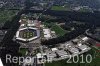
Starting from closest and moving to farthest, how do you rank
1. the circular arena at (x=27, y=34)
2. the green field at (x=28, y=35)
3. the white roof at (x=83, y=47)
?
the white roof at (x=83, y=47) → the circular arena at (x=27, y=34) → the green field at (x=28, y=35)

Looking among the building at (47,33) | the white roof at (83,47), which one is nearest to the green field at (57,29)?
the building at (47,33)

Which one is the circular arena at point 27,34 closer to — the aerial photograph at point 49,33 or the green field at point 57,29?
the aerial photograph at point 49,33

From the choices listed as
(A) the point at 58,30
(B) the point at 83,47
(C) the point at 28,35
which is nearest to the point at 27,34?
(C) the point at 28,35

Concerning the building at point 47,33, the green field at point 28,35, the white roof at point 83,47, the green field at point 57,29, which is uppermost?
the green field at point 28,35

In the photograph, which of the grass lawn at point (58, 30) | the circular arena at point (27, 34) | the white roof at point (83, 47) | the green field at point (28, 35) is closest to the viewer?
the white roof at point (83, 47)

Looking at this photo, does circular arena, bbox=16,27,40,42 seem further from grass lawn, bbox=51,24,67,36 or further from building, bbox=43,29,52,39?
grass lawn, bbox=51,24,67,36

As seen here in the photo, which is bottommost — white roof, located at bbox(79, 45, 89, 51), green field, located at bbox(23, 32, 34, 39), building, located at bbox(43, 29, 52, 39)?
building, located at bbox(43, 29, 52, 39)

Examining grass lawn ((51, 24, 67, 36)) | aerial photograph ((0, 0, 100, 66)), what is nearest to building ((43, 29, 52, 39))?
aerial photograph ((0, 0, 100, 66))

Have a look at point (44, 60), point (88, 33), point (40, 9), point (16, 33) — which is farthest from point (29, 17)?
point (44, 60)
